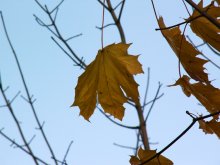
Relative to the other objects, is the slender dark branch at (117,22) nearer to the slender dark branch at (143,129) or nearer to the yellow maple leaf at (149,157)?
the slender dark branch at (143,129)

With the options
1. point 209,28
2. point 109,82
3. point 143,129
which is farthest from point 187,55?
point 143,129

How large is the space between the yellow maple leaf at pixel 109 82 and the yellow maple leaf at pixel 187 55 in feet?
0.33

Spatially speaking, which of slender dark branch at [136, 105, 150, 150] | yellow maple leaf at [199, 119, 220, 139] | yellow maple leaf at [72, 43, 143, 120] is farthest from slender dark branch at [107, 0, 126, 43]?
yellow maple leaf at [199, 119, 220, 139]

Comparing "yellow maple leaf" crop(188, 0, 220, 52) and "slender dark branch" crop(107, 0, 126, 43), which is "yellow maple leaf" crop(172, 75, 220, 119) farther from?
"slender dark branch" crop(107, 0, 126, 43)

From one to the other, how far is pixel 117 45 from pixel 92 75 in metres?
0.10

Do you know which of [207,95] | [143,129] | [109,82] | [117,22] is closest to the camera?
[207,95]

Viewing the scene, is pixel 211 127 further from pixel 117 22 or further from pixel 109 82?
pixel 117 22

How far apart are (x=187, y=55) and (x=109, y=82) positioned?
0.21m

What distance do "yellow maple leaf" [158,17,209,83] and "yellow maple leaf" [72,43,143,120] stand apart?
0.33 ft

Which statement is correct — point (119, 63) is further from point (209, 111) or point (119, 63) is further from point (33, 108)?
point (33, 108)

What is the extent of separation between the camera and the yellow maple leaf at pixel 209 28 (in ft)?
2.57

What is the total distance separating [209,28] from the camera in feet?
2.66

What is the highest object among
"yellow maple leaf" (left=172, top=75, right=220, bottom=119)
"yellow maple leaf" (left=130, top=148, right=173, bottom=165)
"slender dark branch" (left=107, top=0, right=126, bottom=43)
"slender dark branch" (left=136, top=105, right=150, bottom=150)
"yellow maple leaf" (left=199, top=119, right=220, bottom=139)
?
"slender dark branch" (left=107, top=0, right=126, bottom=43)

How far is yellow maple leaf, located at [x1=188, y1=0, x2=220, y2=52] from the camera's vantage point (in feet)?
2.57
